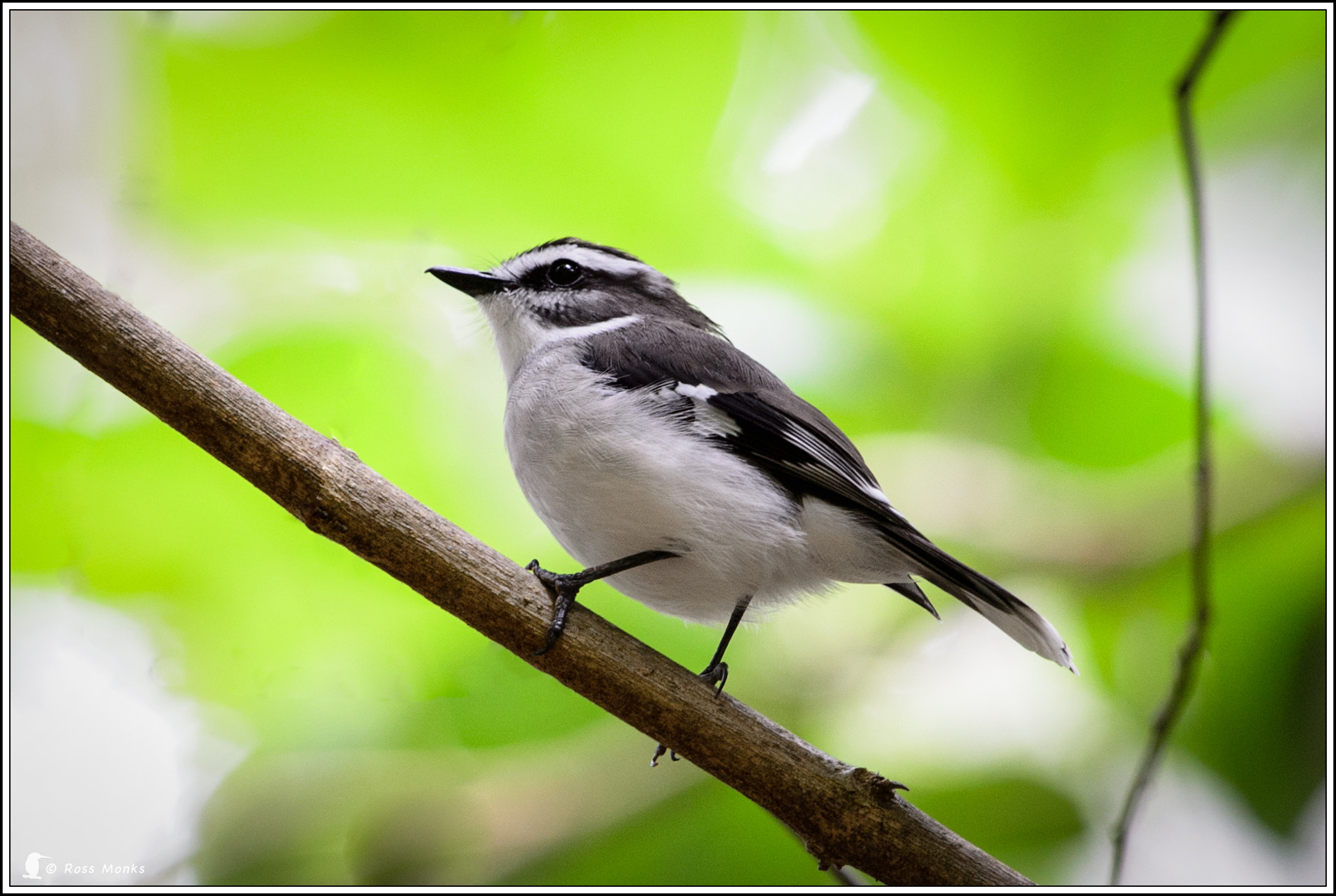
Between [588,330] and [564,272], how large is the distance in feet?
0.49

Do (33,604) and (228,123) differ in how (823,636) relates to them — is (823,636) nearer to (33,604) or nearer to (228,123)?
(33,604)

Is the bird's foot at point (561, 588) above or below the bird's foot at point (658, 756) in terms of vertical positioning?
above

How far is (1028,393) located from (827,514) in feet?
3.49

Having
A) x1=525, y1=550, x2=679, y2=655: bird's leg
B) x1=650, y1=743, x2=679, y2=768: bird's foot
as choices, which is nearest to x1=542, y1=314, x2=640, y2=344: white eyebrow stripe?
x1=525, y1=550, x2=679, y2=655: bird's leg

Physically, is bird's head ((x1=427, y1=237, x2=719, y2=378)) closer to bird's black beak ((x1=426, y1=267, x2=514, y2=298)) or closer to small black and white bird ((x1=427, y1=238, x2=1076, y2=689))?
bird's black beak ((x1=426, y1=267, x2=514, y2=298))

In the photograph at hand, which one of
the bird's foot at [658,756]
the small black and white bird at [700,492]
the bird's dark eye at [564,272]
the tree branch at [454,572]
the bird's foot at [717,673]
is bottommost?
the bird's foot at [658,756]

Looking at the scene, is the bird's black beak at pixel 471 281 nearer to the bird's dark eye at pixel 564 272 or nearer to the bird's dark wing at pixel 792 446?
the bird's dark eye at pixel 564 272

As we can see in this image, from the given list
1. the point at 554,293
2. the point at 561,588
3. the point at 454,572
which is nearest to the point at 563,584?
the point at 561,588

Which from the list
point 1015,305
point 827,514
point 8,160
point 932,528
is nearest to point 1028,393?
point 1015,305

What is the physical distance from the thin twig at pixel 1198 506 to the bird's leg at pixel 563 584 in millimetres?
965

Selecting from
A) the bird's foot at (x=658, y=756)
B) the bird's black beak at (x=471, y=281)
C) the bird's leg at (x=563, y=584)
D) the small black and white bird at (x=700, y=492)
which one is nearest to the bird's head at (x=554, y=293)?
the bird's black beak at (x=471, y=281)

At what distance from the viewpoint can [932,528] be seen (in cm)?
222

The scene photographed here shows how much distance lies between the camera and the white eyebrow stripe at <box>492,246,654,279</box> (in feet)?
5.79

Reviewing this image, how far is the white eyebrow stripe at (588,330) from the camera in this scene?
1658 mm
